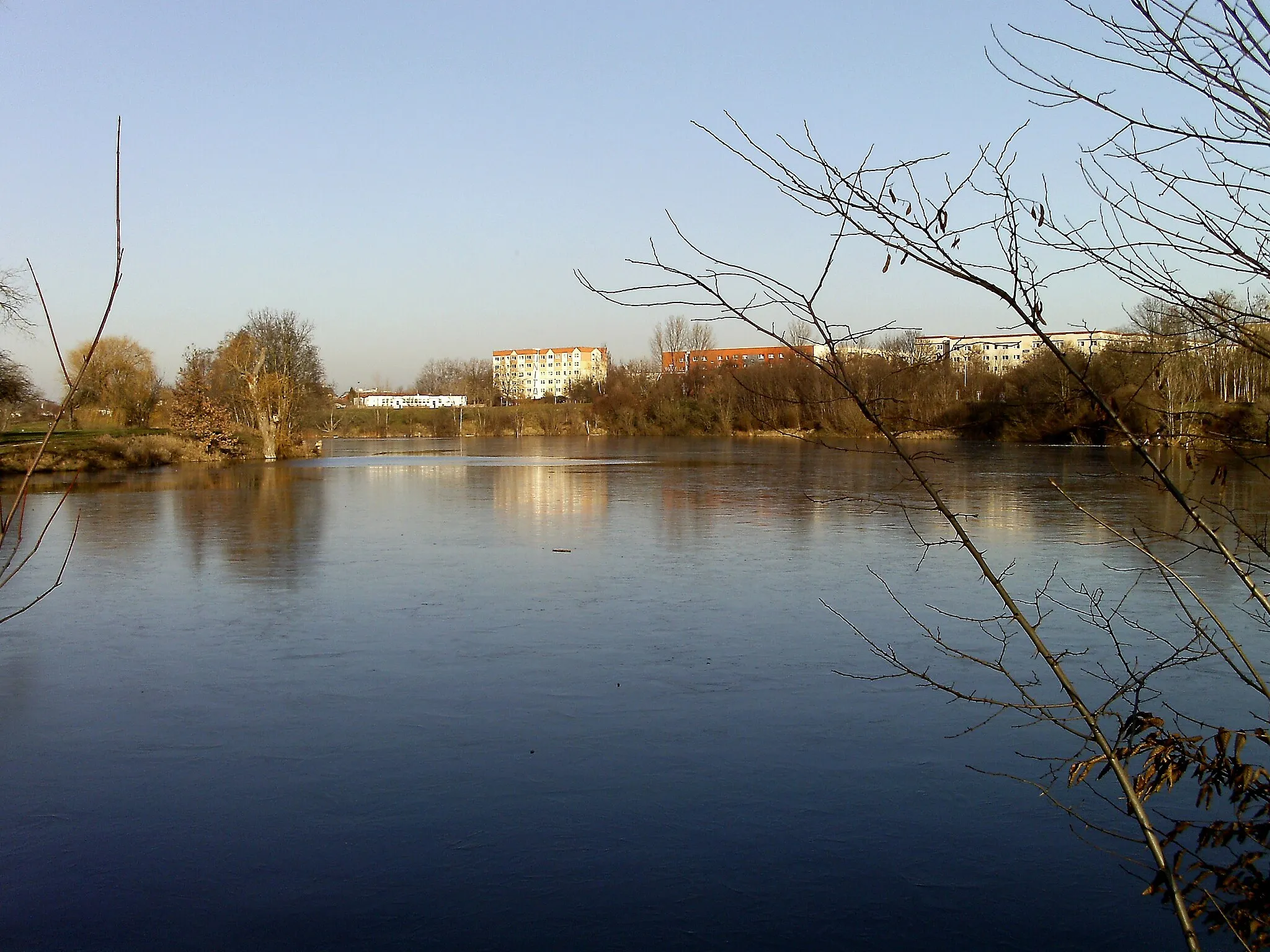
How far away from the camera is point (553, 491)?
2400cm

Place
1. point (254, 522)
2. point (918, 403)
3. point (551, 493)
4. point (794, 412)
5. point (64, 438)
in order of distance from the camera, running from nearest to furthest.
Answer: point (918, 403), point (254, 522), point (551, 493), point (64, 438), point (794, 412)

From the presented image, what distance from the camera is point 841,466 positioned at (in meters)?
31.3

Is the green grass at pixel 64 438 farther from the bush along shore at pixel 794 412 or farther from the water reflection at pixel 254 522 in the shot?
the water reflection at pixel 254 522

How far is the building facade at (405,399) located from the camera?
126 metres

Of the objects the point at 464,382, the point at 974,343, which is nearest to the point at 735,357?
the point at 974,343

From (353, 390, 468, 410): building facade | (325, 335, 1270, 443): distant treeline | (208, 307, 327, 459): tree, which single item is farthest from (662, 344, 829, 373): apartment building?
(353, 390, 468, 410): building facade

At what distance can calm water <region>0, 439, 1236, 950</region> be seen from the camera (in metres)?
4.20

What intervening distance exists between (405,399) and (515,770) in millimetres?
143488

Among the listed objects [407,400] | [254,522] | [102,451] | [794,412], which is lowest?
[254,522]

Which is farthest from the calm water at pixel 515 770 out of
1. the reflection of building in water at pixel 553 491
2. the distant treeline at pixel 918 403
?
the reflection of building in water at pixel 553 491

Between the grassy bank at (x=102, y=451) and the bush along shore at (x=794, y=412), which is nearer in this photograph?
the bush along shore at (x=794, y=412)

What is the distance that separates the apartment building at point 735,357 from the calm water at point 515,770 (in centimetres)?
39

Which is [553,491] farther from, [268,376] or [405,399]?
[405,399]

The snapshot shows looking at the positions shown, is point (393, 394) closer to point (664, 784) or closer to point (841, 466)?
point (841, 466)
